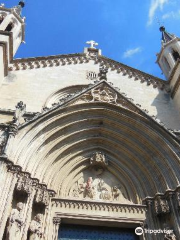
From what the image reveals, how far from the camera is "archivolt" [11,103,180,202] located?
8094mm

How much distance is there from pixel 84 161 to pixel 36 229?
3.26 meters

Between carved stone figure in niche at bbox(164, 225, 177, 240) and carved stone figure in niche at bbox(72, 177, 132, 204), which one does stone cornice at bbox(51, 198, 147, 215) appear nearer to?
carved stone figure in niche at bbox(72, 177, 132, 204)

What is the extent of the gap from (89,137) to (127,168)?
1683 mm

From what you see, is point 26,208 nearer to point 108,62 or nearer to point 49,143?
point 49,143

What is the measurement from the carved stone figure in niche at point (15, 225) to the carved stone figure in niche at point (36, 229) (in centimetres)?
45

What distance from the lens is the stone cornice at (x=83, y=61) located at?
12.8 m

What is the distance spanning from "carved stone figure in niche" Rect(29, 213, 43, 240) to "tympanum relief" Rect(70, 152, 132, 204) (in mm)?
1784

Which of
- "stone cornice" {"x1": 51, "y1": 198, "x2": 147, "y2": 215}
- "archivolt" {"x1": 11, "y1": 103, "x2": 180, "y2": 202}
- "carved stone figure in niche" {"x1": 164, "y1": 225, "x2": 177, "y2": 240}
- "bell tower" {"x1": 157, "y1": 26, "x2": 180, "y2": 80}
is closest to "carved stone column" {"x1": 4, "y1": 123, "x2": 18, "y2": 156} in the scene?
"archivolt" {"x1": 11, "y1": 103, "x2": 180, "y2": 202}

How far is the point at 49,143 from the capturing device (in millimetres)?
8625

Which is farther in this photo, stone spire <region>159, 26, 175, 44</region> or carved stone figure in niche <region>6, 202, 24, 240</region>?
stone spire <region>159, 26, 175, 44</region>

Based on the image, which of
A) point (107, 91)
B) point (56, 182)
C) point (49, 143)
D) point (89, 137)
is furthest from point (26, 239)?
point (107, 91)

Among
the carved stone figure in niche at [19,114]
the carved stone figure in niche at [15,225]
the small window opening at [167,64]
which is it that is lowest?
the carved stone figure in niche at [15,225]

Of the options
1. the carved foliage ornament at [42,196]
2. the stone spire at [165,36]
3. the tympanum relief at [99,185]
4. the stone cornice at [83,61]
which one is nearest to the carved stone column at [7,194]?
the carved foliage ornament at [42,196]

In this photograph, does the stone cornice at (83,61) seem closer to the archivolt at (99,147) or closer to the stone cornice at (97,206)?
the archivolt at (99,147)
